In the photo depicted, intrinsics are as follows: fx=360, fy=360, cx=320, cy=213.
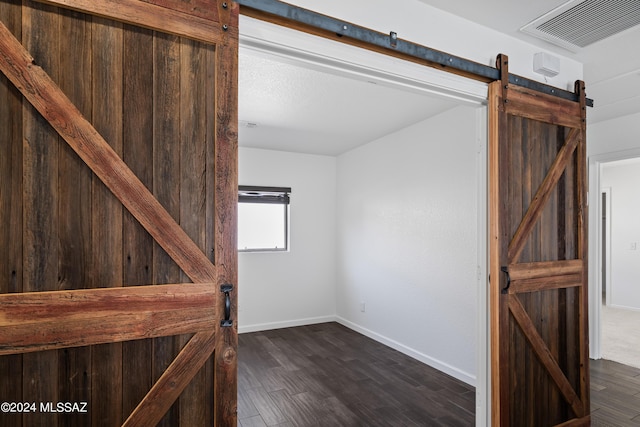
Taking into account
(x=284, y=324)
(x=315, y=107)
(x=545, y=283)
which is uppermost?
(x=315, y=107)

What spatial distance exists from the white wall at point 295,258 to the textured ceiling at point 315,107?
522mm

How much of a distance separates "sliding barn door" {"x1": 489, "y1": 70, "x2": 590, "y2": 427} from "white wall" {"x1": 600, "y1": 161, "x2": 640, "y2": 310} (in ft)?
15.7

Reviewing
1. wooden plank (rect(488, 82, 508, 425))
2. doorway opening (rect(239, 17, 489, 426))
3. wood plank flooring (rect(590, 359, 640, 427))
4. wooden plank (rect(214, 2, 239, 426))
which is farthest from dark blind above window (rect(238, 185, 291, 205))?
wood plank flooring (rect(590, 359, 640, 427))

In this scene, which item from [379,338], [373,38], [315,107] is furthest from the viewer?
[379,338]

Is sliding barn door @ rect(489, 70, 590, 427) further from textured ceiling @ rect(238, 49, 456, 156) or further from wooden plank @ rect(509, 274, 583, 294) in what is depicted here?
textured ceiling @ rect(238, 49, 456, 156)

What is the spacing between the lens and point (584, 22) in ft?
6.95

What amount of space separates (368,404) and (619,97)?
11.8 ft

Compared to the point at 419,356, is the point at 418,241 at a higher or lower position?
higher

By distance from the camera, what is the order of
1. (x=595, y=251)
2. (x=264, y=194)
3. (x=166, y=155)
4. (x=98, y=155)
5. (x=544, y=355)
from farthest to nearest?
(x=264, y=194)
(x=595, y=251)
(x=544, y=355)
(x=166, y=155)
(x=98, y=155)

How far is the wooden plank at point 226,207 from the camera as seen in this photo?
4.73 ft

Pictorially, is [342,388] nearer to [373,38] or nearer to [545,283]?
[545,283]

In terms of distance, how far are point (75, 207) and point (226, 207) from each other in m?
0.51

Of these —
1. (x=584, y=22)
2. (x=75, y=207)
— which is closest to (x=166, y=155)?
(x=75, y=207)

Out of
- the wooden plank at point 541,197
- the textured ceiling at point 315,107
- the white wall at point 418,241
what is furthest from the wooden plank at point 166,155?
Result: the white wall at point 418,241
